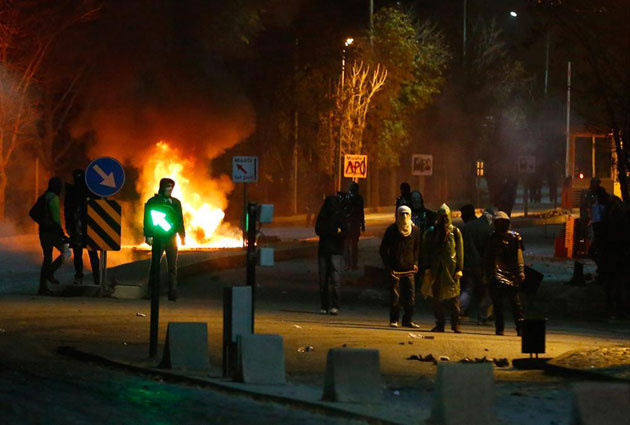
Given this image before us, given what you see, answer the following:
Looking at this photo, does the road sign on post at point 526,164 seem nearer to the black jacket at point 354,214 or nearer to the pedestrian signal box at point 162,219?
the black jacket at point 354,214

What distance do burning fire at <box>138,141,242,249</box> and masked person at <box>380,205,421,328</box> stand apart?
16.5 metres

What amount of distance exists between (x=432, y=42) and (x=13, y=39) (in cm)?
2902

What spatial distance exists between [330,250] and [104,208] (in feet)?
11.8

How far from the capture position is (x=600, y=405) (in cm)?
521

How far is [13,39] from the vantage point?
35.0 m

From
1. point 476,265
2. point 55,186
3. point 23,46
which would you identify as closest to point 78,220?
point 55,186

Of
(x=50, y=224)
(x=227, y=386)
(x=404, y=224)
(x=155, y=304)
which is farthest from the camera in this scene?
(x=50, y=224)

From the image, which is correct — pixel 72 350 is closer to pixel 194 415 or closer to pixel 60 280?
pixel 194 415

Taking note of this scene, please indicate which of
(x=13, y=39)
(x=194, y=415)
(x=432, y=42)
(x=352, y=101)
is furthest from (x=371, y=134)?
(x=194, y=415)

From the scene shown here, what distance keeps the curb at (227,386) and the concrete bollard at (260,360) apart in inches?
6.7

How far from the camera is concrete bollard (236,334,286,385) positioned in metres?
9.57

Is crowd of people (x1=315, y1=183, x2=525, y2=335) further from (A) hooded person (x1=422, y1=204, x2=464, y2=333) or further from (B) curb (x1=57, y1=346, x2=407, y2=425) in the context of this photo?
(B) curb (x1=57, y1=346, x2=407, y2=425)

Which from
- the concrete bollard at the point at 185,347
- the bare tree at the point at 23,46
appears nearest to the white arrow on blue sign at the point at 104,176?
the concrete bollard at the point at 185,347

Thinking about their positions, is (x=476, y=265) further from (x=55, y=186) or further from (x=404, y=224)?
(x=55, y=186)
